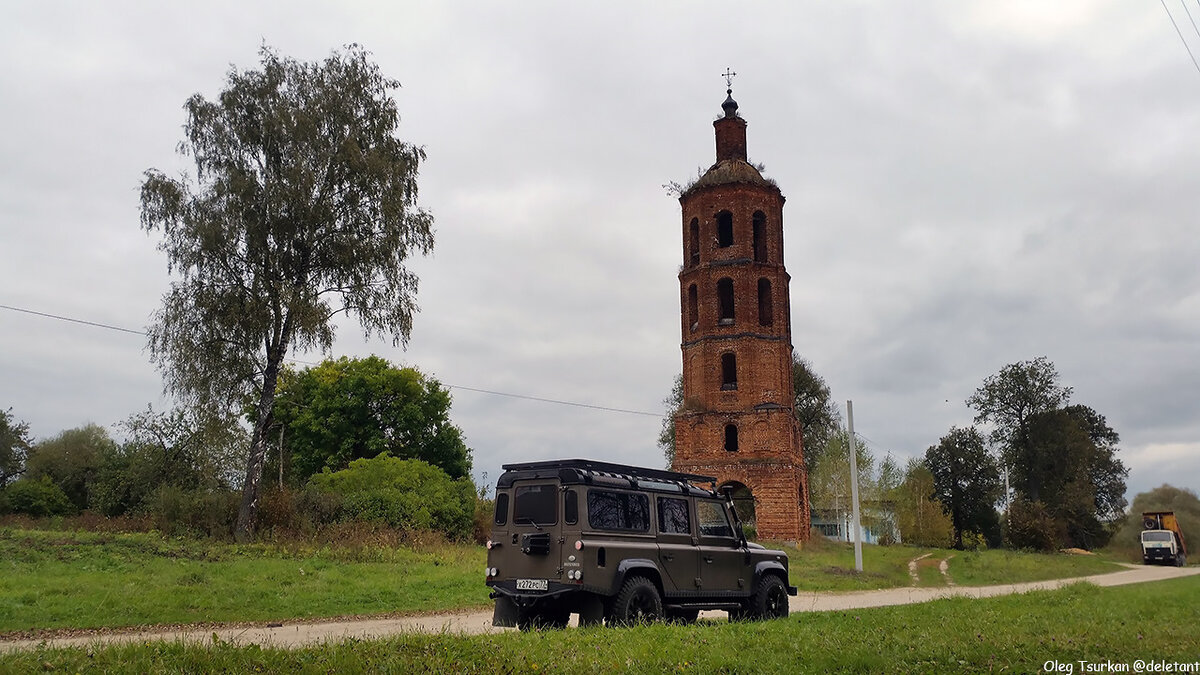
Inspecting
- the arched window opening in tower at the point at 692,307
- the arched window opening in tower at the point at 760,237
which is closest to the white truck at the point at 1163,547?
the arched window opening in tower at the point at 760,237

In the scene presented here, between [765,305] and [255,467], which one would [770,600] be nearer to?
[255,467]

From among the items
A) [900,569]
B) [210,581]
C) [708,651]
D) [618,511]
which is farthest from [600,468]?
[900,569]

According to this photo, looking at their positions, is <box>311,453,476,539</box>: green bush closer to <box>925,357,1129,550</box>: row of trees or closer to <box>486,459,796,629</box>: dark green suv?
<box>486,459,796,629</box>: dark green suv

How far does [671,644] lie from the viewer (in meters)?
8.55

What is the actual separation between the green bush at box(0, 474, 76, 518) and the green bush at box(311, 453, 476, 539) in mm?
15402

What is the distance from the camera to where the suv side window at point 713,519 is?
12984 millimetres

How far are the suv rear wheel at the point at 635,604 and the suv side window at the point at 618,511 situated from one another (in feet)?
2.46

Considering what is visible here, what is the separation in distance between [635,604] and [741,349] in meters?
28.2

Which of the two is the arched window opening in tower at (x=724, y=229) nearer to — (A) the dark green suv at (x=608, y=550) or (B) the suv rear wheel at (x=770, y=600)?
(B) the suv rear wheel at (x=770, y=600)

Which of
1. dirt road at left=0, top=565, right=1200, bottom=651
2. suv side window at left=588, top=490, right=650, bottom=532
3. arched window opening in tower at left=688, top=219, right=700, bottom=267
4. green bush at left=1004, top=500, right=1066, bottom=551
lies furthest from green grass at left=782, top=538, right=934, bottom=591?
green bush at left=1004, top=500, right=1066, bottom=551

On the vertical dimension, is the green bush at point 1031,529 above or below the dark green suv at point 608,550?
below

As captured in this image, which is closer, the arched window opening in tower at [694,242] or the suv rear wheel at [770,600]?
the suv rear wheel at [770,600]

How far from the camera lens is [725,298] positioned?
40.7 m

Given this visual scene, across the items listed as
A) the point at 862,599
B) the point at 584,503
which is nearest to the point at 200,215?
the point at 584,503
